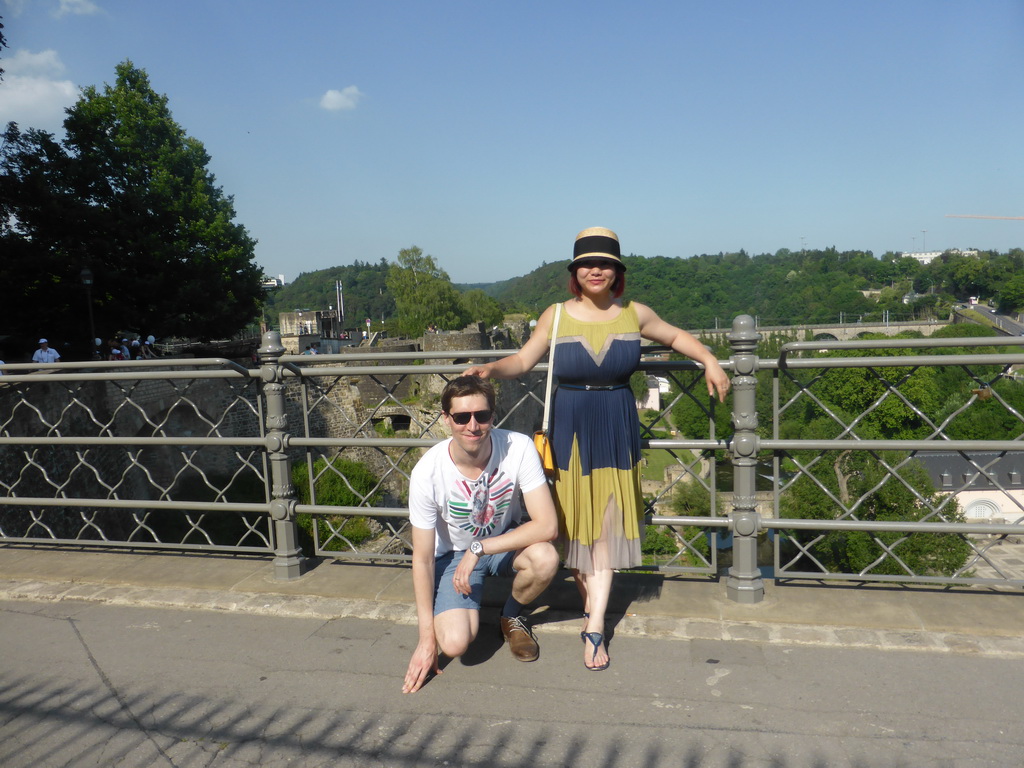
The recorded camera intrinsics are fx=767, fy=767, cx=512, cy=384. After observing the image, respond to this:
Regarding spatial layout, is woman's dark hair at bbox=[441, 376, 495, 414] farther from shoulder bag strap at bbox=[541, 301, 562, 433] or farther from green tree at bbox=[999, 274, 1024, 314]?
green tree at bbox=[999, 274, 1024, 314]

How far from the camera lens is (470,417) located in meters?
2.74

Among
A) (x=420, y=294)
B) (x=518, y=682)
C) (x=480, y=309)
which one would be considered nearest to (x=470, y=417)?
(x=518, y=682)

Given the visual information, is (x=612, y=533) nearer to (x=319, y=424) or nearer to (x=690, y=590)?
(x=690, y=590)

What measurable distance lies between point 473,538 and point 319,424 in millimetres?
20903

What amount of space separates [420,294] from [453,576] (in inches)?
2204

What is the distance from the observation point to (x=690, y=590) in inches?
136

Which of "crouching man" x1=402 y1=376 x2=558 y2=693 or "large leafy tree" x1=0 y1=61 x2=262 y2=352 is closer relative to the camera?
"crouching man" x1=402 y1=376 x2=558 y2=693

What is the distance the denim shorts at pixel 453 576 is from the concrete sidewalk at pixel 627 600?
0.35 metres

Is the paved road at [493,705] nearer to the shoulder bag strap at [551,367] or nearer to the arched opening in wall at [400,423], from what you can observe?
the shoulder bag strap at [551,367]

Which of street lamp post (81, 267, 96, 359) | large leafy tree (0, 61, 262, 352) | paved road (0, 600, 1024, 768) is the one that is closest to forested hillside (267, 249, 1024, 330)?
large leafy tree (0, 61, 262, 352)

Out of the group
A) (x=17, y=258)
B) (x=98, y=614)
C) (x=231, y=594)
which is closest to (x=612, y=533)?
(x=231, y=594)

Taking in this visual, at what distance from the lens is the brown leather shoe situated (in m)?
2.90

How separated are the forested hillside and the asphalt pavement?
64454mm

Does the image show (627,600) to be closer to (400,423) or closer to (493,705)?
(493,705)
